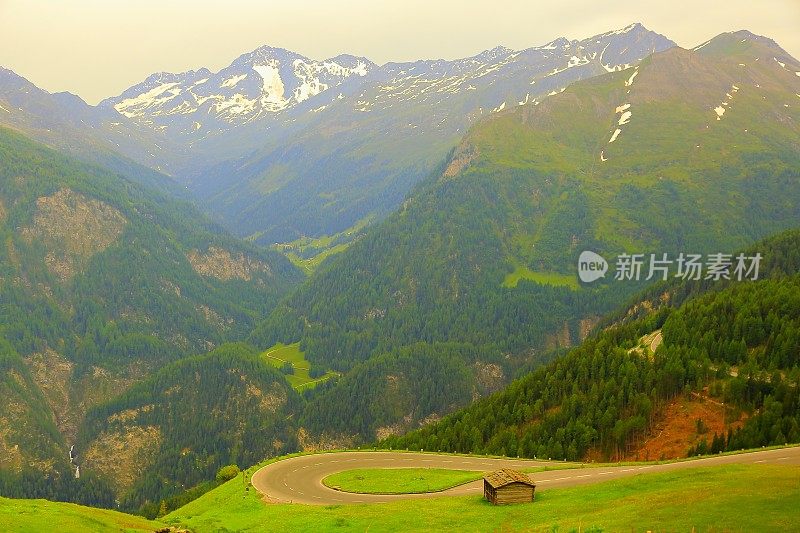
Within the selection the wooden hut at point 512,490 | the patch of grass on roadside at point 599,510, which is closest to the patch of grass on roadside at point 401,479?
the patch of grass on roadside at point 599,510

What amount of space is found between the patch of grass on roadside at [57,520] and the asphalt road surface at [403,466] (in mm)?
24031

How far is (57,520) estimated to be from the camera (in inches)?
2881

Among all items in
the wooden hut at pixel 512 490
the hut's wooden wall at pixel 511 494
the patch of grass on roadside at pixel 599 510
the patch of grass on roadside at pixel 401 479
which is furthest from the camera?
the patch of grass on roadside at pixel 401 479

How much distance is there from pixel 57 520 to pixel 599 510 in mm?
59446

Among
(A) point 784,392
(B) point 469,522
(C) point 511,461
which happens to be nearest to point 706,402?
(A) point 784,392

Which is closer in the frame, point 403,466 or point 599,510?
point 599,510

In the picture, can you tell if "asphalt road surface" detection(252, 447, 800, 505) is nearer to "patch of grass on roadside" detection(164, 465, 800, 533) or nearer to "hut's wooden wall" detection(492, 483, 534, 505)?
"patch of grass on roadside" detection(164, 465, 800, 533)

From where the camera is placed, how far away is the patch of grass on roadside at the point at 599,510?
6071 centimetres

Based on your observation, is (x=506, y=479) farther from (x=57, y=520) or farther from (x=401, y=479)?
(x=57, y=520)

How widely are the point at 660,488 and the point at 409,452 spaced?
6491 centimetres

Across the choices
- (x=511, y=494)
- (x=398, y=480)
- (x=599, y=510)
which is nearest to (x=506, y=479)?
(x=511, y=494)

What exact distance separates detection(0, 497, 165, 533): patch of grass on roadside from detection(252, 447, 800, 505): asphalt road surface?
24.0 meters

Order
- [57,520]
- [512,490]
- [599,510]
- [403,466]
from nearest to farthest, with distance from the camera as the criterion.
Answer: [599,510]
[57,520]
[512,490]
[403,466]

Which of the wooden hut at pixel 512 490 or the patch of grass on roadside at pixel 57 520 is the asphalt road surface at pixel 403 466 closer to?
the wooden hut at pixel 512 490
